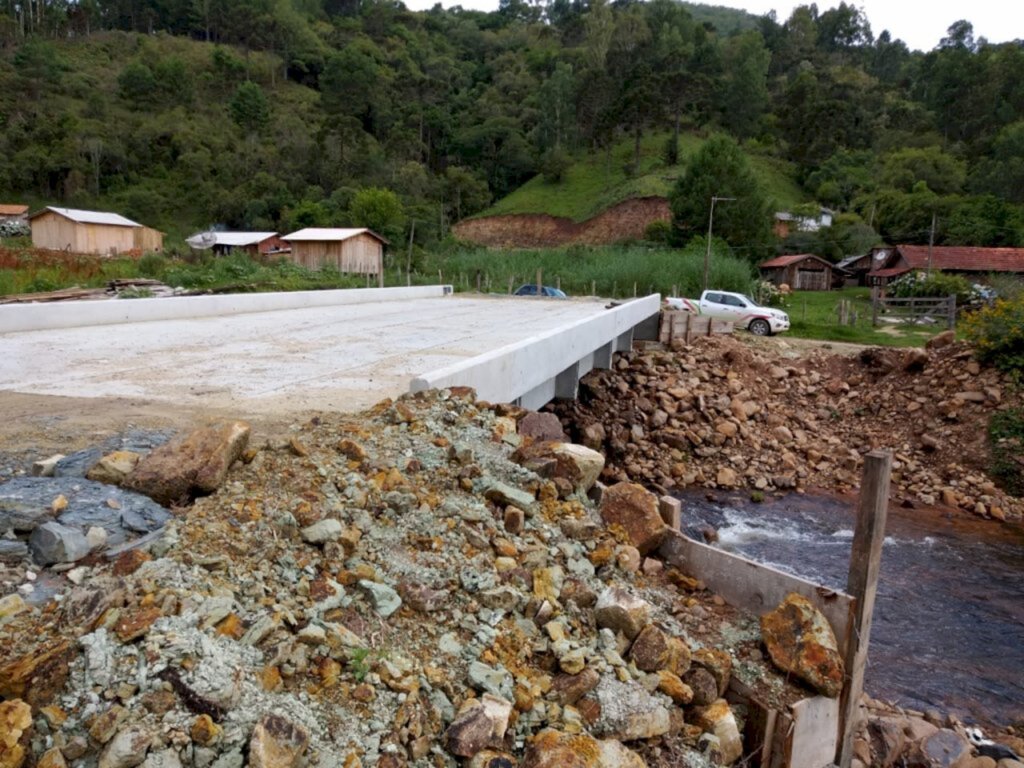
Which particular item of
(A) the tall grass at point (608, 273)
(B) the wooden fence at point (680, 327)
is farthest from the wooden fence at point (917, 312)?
(B) the wooden fence at point (680, 327)

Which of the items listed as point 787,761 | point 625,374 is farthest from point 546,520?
point 625,374

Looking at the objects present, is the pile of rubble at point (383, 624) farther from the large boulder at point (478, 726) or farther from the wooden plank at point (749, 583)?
the wooden plank at point (749, 583)

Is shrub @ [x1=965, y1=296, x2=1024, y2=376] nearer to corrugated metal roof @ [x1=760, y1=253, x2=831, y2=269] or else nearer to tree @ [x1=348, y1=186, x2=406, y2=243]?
corrugated metal roof @ [x1=760, y1=253, x2=831, y2=269]

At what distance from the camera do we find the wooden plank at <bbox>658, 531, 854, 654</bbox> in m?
5.13

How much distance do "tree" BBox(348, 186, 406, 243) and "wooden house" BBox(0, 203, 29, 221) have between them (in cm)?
2169

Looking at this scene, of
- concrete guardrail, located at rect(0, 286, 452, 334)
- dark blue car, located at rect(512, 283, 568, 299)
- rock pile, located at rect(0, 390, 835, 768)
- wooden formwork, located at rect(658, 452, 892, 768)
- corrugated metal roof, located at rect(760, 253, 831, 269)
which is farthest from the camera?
corrugated metal roof, located at rect(760, 253, 831, 269)

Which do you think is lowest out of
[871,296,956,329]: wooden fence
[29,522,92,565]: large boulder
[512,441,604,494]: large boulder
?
[871,296,956,329]: wooden fence

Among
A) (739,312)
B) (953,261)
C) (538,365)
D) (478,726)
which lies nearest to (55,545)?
(478,726)

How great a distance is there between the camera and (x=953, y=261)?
4319 centimetres

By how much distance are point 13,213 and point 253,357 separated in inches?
2153

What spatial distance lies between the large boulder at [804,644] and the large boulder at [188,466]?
358 centimetres

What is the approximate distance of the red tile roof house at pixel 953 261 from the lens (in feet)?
138

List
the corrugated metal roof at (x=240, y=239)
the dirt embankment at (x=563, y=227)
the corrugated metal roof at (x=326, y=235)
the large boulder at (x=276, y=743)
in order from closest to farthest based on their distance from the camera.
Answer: the large boulder at (x=276, y=743) < the corrugated metal roof at (x=326, y=235) < the corrugated metal roof at (x=240, y=239) < the dirt embankment at (x=563, y=227)

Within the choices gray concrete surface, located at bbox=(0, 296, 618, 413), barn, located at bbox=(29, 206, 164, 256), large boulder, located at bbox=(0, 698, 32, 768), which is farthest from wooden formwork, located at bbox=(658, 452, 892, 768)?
barn, located at bbox=(29, 206, 164, 256)
